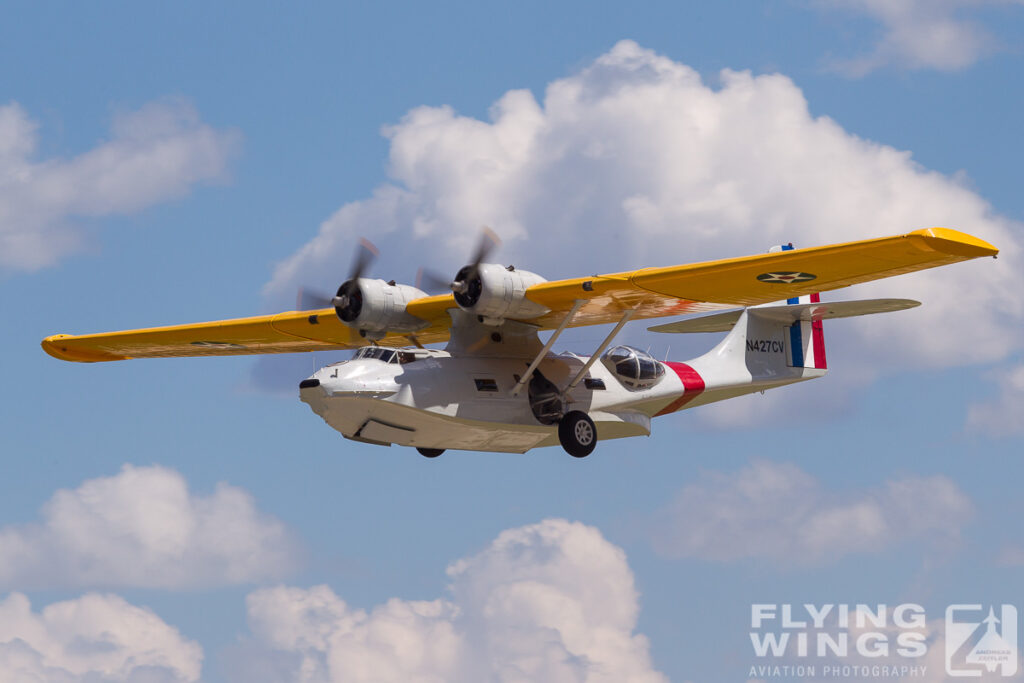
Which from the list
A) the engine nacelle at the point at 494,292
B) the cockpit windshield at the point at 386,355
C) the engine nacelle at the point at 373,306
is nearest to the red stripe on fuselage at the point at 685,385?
the engine nacelle at the point at 494,292

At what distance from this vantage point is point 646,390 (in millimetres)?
25391

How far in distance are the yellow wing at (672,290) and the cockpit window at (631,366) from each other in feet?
2.31

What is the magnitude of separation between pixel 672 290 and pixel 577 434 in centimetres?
298

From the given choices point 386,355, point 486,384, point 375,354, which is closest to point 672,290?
point 486,384

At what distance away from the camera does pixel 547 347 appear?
23.3 metres

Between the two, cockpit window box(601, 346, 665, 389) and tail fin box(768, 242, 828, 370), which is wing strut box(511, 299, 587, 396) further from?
tail fin box(768, 242, 828, 370)

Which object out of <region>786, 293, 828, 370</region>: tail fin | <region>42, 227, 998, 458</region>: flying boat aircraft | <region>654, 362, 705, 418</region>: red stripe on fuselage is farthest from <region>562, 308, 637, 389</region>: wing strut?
<region>786, 293, 828, 370</region>: tail fin

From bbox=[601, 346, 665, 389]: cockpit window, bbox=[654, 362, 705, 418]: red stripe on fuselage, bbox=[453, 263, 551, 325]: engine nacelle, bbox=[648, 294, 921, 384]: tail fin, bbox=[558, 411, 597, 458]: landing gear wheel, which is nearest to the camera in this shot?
bbox=[453, 263, 551, 325]: engine nacelle

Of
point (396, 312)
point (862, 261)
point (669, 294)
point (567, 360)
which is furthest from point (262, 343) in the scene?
point (862, 261)

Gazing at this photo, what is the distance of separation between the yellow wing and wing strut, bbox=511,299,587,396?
0.36 ft

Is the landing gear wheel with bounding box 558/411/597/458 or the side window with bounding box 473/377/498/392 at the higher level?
the side window with bounding box 473/377/498/392

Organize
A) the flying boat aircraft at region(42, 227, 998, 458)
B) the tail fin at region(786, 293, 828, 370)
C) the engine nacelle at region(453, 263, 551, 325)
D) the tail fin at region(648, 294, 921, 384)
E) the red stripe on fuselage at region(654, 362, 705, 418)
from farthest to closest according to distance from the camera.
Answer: the tail fin at region(786, 293, 828, 370)
the tail fin at region(648, 294, 921, 384)
the red stripe on fuselage at region(654, 362, 705, 418)
the engine nacelle at region(453, 263, 551, 325)
the flying boat aircraft at region(42, 227, 998, 458)

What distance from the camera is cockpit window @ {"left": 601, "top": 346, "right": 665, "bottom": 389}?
2514cm

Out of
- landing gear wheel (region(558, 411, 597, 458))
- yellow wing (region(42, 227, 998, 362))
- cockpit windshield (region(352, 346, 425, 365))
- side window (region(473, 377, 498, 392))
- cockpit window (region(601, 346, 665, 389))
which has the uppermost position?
yellow wing (region(42, 227, 998, 362))
